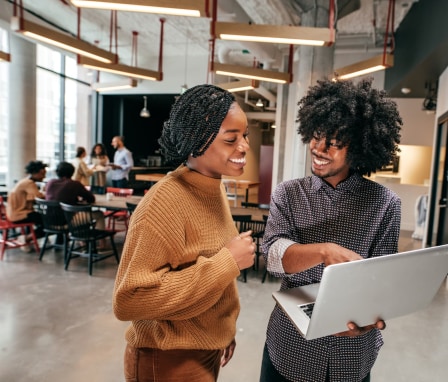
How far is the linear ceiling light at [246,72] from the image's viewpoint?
4.48 metres

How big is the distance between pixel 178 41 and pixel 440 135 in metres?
5.84

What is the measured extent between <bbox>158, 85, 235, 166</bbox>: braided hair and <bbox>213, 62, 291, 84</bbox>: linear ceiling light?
3.64 m

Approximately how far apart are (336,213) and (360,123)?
31cm

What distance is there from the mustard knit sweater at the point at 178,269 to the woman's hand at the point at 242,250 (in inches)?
1.0

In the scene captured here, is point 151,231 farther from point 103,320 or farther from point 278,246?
point 103,320

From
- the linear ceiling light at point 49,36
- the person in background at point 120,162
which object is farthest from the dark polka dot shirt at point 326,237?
the person in background at point 120,162

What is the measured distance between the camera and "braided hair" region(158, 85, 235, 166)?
3.28 feet

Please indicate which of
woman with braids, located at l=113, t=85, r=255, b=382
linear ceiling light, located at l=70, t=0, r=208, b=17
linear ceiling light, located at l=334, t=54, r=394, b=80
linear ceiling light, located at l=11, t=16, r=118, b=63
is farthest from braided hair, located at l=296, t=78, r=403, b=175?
linear ceiling light, located at l=11, t=16, r=118, b=63

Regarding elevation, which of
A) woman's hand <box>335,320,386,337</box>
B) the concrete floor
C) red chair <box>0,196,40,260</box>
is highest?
woman's hand <box>335,320,386,337</box>

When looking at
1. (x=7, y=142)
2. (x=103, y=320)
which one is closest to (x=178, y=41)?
(x=7, y=142)

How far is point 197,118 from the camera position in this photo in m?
1.00

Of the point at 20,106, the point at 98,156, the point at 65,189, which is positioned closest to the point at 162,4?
the point at 65,189

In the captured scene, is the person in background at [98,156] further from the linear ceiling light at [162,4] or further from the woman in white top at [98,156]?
the linear ceiling light at [162,4]

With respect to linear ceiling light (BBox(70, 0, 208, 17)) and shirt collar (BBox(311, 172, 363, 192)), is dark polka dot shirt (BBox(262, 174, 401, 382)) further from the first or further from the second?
linear ceiling light (BBox(70, 0, 208, 17))
